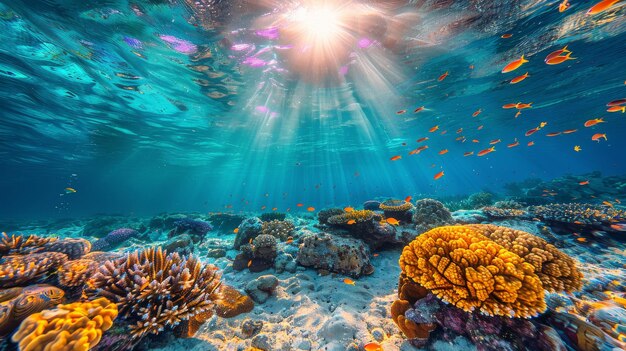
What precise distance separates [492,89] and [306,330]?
908 inches

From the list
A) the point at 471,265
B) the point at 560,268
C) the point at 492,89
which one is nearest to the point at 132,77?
the point at 471,265

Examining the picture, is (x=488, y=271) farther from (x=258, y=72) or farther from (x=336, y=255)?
(x=258, y=72)

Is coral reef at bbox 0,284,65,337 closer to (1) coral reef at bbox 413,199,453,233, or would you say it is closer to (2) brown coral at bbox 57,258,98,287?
(2) brown coral at bbox 57,258,98,287

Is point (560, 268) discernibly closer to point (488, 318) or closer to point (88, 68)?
point (488, 318)

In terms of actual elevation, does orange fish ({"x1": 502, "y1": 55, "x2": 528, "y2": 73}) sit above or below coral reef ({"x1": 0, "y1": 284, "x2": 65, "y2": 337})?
above

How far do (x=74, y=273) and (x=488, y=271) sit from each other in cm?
592

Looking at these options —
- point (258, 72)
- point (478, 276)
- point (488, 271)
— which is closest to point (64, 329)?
point (478, 276)

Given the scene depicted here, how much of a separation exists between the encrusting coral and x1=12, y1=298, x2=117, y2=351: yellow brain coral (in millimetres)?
3816

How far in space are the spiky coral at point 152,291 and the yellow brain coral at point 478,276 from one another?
3321 millimetres

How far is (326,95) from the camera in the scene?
1616cm

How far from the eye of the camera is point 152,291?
2.96 m

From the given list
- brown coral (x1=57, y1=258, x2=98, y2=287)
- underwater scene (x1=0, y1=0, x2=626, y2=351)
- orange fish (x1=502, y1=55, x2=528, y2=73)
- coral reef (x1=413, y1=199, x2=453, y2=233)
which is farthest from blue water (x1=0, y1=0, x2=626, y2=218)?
brown coral (x1=57, y1=258, x2=98, y2=287)

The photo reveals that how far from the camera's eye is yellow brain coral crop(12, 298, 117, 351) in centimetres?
192

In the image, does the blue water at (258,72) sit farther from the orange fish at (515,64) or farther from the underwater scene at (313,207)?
the orange fish at (515,64)
